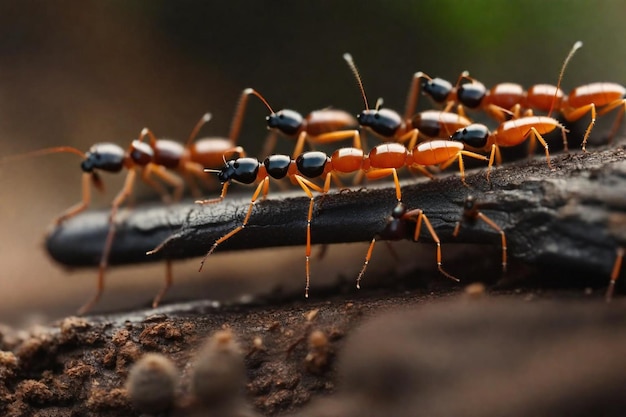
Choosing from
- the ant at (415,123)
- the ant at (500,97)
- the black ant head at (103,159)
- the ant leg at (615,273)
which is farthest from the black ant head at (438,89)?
the black ant head at (103,159)

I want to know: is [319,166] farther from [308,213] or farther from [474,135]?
[474,135]

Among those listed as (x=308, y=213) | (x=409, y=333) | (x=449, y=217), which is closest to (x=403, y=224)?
(x=449, y=217)

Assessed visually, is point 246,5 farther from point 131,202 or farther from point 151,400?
point 151,400

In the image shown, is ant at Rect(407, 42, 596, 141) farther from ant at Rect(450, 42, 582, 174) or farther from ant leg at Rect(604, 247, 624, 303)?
ant leg at Rect(604, 247, 624, 303)

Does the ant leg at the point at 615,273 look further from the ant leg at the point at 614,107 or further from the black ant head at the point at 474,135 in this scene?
the ant leg at the point at 614,107

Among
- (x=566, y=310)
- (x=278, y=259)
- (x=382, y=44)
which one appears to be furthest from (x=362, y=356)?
(x=382, y=44)

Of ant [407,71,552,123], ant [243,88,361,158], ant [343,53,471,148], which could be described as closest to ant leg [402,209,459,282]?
ant [343,53,471,148]
